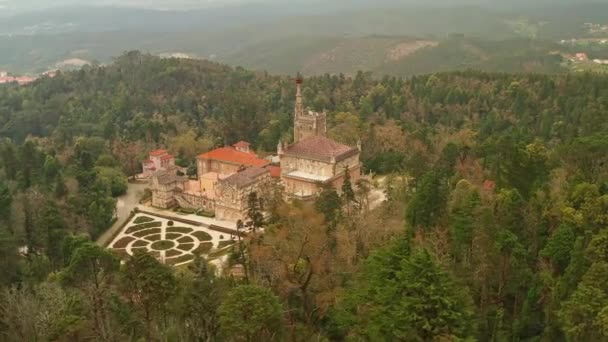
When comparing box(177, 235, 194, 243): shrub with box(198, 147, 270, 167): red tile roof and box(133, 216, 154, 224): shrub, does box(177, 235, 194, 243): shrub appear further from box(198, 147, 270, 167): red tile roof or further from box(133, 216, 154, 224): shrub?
box(198, 147, 270, 167): red tile roof

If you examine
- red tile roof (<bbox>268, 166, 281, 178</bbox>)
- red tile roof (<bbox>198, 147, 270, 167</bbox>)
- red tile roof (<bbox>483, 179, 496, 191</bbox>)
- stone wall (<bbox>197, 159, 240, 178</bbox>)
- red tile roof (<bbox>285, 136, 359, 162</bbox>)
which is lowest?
stone wall (<bbox>197, 159, 240, 178</bbox>)

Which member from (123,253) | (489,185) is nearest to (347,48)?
(123,253)

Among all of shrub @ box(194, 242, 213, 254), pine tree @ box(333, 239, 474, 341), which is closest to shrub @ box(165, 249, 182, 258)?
shrub @ box(194, 242, 213, 254)

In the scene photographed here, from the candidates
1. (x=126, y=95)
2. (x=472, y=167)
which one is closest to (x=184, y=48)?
(x=126, y=95)

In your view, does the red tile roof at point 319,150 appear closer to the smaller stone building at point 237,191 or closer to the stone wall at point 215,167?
the smaller stone building at point 237,191

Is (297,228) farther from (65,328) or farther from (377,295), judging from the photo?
(65,328)

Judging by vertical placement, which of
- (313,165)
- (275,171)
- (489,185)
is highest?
(489,185)

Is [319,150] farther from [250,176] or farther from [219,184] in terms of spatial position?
[219,184]

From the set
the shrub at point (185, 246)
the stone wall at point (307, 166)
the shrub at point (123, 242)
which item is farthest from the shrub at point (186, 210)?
the stone wall at point (307, 166)
